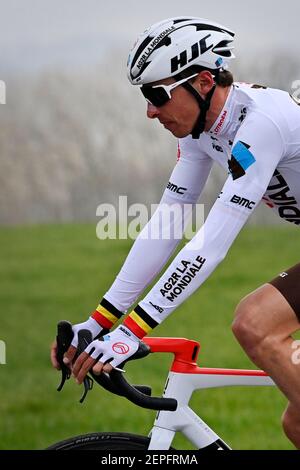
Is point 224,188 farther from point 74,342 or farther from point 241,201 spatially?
point 74,342

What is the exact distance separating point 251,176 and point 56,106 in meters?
24.5

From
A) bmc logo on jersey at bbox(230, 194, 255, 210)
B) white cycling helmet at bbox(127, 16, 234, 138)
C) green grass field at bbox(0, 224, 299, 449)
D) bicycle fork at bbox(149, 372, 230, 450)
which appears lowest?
green grass field at bbox(0, 224, 299, 449)

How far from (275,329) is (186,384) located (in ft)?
1.55

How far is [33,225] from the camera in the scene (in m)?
28.6

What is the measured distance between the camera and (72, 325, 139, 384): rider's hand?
4570 mm

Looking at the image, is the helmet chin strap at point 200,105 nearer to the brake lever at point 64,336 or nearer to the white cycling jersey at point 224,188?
the white cycling jersey at point 224,188

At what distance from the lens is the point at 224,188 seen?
4.78 meters

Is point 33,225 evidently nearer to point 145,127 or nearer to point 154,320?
point 145,127

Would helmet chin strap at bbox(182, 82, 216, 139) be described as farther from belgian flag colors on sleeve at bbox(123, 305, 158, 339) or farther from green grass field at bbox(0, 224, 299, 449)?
green grass field at bbox(0, 224, 299, 449)

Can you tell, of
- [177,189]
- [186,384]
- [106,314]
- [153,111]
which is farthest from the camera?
[177,189]

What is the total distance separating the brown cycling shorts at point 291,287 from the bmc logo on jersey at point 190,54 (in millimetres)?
980

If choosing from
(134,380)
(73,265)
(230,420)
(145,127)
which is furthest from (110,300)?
(145,127)

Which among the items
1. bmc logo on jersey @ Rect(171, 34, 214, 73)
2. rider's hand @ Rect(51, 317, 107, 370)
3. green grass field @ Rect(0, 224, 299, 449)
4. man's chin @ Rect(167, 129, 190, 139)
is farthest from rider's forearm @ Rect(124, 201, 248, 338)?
green grass field @ Rect(0, 224, 299, 449)

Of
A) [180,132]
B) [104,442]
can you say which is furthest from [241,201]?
[104,442]
